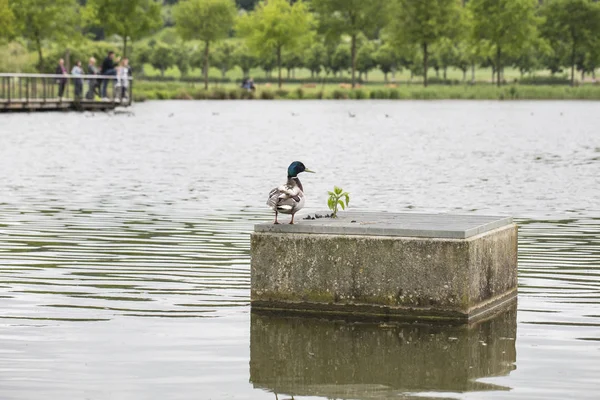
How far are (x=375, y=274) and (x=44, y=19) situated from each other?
90612 mm

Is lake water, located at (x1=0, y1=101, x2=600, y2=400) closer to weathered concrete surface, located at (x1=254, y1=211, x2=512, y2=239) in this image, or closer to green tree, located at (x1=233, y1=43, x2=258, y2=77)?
weathered concrete surface, located at (x1=254, y1=211, x2=512, y2=239)

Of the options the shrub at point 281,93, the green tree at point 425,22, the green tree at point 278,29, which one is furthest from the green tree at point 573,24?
the shrub at point 281,93

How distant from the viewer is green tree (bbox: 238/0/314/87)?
403 feet

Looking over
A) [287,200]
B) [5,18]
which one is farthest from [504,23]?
[287,200]

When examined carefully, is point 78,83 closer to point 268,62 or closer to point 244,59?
point 268,62

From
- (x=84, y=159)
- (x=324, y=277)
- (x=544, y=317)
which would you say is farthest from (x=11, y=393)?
(x=84, y=159)

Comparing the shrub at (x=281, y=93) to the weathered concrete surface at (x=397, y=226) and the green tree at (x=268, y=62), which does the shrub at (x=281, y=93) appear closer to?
the green tree at (x=268, y=62)

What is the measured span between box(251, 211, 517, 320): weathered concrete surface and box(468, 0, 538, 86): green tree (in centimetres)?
10878

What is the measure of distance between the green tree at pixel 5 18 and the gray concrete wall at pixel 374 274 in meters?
84.1

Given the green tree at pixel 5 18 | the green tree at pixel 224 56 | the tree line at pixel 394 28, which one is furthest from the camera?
the green tree at pixel 224 56

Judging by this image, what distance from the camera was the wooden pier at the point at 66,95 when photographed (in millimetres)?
64775

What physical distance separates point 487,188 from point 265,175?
19.3ft

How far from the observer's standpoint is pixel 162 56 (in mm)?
136500

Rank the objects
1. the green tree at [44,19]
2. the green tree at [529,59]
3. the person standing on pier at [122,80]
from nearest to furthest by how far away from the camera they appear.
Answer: the person standing on pier at [122,80]
the green tree at [44,19]
the green tree at [529,59]
